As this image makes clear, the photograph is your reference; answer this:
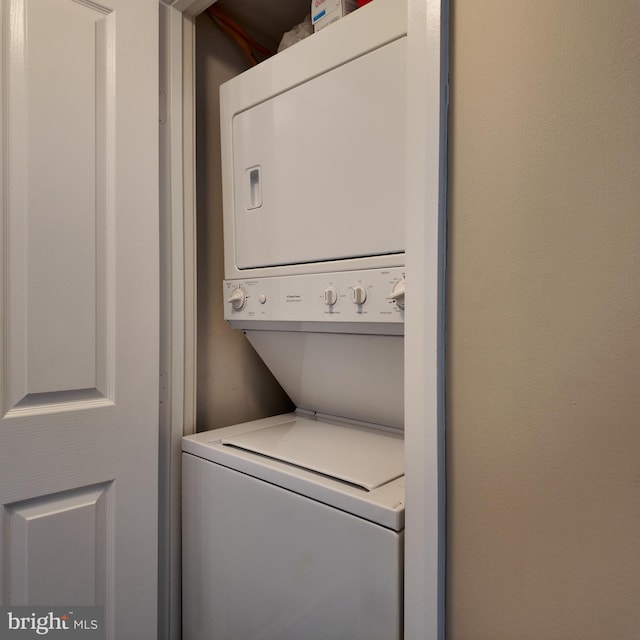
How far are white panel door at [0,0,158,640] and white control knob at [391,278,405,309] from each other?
782 mm

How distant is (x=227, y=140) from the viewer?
1.63 m

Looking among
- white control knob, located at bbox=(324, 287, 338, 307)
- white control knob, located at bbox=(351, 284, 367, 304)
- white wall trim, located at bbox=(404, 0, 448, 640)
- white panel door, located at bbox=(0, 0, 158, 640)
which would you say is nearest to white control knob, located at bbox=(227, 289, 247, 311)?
white panel door, located at bbox=(0, 0, 158, 640)

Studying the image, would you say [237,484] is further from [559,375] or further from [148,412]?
[559,375]

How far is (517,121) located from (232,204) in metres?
1.07

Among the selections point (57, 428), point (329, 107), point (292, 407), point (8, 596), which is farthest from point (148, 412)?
point (329, 107)

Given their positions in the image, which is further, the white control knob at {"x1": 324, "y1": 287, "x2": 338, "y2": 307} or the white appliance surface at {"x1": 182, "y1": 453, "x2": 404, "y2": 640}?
the white control knob at {"x1": 324, "y1": 287, "x2": 338, "y2": 307}

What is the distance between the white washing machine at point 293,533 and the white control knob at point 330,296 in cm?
43

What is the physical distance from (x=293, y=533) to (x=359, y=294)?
24.9 inches

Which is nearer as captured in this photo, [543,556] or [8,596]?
[543,556]

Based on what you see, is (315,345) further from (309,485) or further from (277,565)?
(277,565)

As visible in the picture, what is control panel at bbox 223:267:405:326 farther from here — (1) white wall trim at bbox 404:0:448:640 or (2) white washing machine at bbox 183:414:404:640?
(2) white washing machine at bbox 183:414:404:640

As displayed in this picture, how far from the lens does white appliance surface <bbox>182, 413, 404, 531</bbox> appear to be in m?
1.04

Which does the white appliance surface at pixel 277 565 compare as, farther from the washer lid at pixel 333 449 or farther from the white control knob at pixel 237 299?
the white control knob at pixel 237 299

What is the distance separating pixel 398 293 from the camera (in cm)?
112
